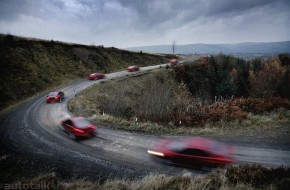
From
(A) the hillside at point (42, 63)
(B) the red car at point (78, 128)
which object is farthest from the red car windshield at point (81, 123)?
(A) the hillside at point (42, 63)

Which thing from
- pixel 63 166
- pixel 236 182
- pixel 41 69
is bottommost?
pixel 63 166

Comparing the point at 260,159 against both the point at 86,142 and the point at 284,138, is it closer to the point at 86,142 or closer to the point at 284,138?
the point at 284,138

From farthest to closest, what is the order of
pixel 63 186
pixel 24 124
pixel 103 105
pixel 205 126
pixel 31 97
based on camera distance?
1. pixel 31 97
2. pixel 103 105
3. pixel 24 124
4. pixel 205 126
5. pixel 63 186

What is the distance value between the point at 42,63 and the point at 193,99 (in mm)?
29793

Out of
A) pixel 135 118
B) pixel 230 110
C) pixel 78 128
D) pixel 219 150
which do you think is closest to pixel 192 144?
pixel 219 150

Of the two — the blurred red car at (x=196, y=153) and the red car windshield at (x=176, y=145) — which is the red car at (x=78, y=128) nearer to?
the blurred red car at (x=196, y=153)

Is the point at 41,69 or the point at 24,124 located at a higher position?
the point at 41,69

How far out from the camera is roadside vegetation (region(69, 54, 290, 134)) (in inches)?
819

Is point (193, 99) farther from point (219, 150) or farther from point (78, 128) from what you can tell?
point (219, 150)

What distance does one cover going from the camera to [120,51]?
6875 centimetres

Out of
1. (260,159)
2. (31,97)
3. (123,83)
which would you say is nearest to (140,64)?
(123,83)

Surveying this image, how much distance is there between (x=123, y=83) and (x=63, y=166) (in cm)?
2947

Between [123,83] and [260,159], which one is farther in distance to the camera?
[123,83]

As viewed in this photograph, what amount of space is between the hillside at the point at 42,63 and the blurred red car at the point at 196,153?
93.9 feet
